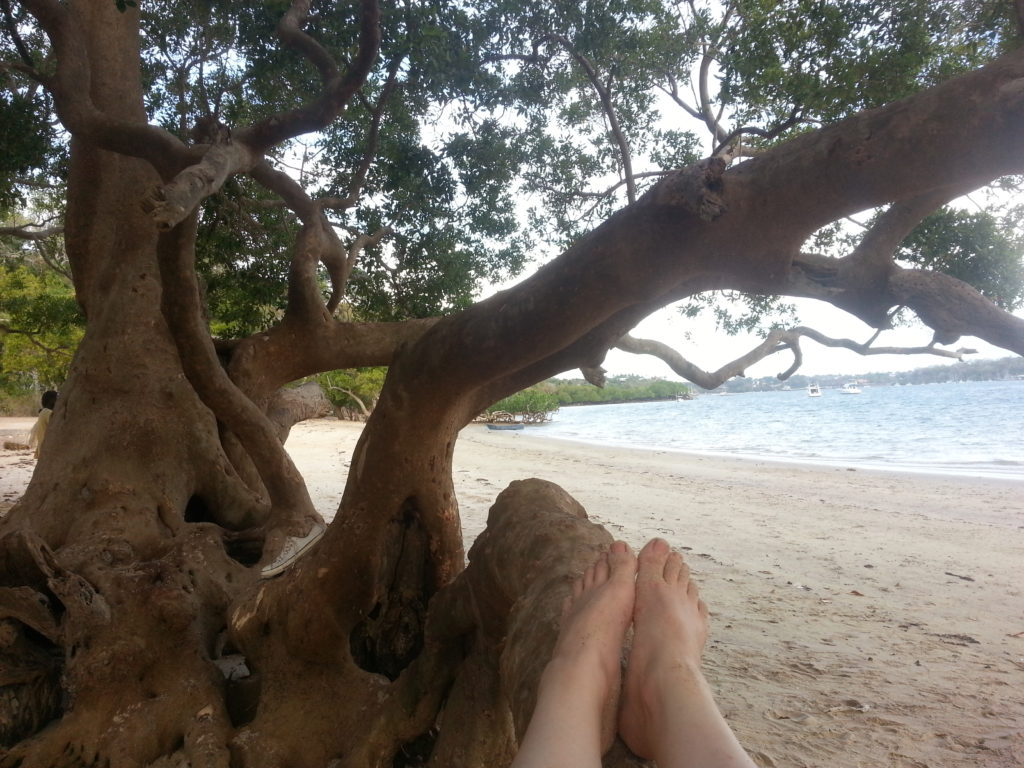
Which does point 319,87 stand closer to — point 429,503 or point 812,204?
point 429,503

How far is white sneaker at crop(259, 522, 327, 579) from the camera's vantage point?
2855 mm

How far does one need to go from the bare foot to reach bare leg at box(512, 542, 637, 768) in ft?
0.15

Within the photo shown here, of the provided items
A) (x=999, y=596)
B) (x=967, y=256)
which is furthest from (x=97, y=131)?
(x=999, y=596)

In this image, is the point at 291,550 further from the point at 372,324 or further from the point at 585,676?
the point at 585,676

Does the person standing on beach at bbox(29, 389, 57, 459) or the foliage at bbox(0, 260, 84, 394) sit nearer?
the person standing on beach at bbox(29, 389, 57, 459)

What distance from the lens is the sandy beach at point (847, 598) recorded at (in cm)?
282

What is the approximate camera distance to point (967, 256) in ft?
13.5

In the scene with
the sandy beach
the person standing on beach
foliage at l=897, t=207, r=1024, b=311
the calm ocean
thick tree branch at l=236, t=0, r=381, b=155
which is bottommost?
the calm ocean

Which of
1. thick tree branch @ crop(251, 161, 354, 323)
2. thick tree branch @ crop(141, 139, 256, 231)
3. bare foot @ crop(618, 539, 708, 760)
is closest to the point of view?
bare foot @ crop(618, 539, 708, 760)

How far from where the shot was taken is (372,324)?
14.2 ft

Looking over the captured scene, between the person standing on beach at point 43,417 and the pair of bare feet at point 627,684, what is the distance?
3926 mm

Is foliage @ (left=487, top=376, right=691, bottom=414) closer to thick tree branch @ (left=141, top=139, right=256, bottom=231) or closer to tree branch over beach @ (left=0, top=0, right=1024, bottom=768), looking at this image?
tree branch over beach @ (left=0, top=0, right=1024, bottom=768)

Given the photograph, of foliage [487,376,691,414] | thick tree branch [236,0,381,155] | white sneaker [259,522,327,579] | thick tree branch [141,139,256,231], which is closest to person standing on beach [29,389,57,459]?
white sneaker [259,522,327,579]

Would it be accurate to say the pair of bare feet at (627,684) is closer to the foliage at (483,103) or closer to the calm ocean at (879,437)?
the foliage at (483,103)
